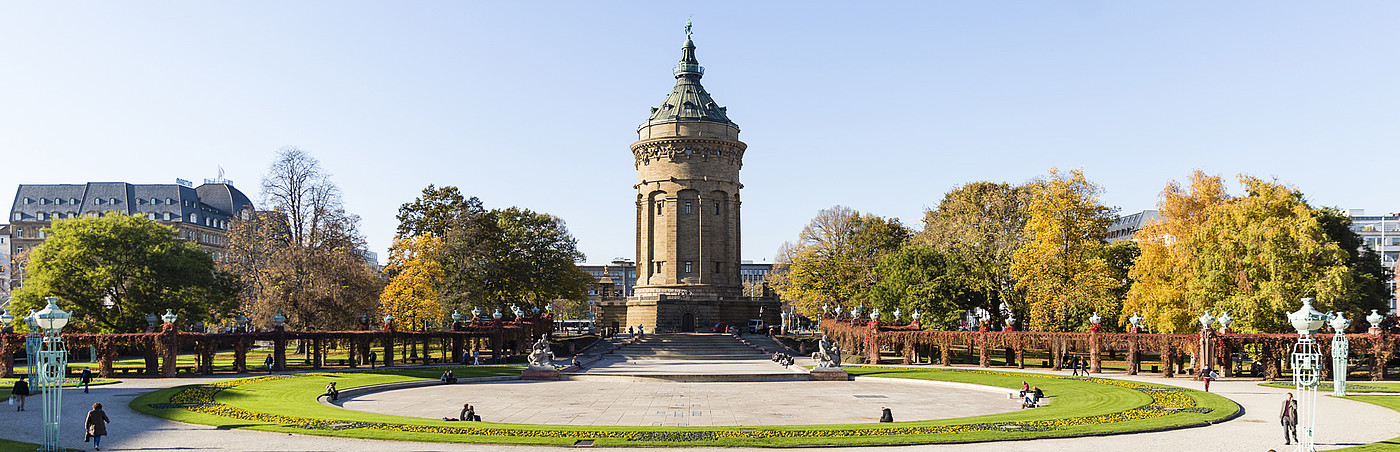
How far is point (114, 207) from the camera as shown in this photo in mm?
119625

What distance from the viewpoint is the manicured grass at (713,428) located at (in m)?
24.9

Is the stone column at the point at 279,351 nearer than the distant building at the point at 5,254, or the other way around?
the stone column at the point at 279,351

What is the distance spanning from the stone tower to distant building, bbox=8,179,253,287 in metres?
52.4

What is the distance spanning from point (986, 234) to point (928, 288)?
7.30 metres

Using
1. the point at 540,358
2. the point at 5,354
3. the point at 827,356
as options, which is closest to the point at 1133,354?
the point at 827,356

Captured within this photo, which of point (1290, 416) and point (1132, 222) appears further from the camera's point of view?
point (1132, 222)

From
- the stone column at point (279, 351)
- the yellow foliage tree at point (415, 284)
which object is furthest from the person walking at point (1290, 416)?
the yellow foliage tree at point (415, 284)

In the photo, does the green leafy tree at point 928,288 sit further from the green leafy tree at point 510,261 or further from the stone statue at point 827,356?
the green leafy tree at point 510,261

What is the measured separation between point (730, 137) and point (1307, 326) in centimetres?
7067

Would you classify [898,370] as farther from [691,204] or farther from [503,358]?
[691,204]

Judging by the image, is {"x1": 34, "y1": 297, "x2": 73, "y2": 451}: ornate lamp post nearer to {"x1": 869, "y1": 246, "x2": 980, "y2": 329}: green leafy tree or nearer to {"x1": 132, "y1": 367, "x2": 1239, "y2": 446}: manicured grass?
{"x1": 132, "y1": 367, "x2": 1239, "y2": 446}: manicured grass

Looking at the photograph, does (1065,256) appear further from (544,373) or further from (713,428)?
(713,428)

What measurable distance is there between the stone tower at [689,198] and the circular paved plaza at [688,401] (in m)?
43.5

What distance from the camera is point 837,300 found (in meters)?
84.0
